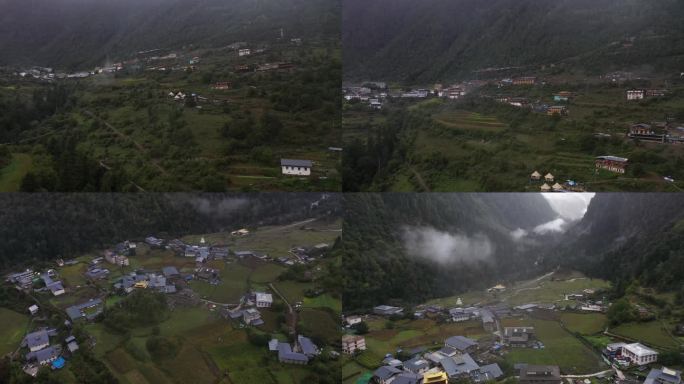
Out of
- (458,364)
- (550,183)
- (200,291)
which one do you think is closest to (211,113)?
(200,291)

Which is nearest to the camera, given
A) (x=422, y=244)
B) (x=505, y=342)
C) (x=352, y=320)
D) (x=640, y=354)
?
(x=640, y=354)

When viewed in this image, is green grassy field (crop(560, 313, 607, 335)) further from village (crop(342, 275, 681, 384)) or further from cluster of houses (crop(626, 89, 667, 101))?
cluster of houses (crop(626, 89, 667, 101))

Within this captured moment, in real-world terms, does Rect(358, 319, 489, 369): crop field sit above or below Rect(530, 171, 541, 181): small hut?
below

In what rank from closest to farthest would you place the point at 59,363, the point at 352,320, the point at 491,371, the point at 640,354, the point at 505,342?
the point at 59,363 < the point at 640,354 < the point at 491,371 < the point at 505,342 < the point at 352,320

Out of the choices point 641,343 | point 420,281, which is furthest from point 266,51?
point 641,343

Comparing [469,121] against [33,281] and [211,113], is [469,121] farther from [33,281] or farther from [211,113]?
[33,281]

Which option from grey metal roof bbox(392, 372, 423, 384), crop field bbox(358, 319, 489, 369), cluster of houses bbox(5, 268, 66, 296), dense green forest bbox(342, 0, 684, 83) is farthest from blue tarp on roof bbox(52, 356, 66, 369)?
dense green forest bbox(342, 0, 684, 83)
